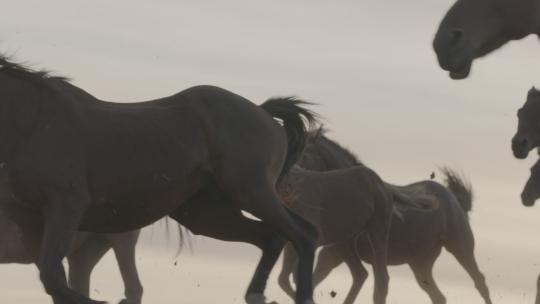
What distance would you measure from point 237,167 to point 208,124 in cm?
30

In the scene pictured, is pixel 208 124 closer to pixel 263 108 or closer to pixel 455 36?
pixel 263 108

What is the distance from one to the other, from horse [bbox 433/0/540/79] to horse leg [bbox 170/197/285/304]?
6.21ft

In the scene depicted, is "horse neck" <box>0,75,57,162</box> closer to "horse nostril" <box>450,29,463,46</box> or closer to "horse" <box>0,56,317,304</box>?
"horse" <box>0,56,317,304</box>

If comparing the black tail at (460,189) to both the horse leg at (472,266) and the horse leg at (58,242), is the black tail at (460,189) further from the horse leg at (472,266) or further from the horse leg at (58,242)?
the horse leg at (58,242)

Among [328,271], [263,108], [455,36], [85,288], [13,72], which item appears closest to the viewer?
[455,36]

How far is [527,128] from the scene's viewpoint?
609 inches

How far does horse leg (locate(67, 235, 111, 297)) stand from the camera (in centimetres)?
1489

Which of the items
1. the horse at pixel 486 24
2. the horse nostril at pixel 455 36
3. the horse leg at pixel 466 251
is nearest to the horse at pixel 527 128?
the horse leg at pixel 466 251

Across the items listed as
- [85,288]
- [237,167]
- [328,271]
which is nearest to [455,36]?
[237,167]

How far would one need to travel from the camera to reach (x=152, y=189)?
10.6 meters

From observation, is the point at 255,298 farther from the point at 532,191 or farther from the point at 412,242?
the point at 412,242

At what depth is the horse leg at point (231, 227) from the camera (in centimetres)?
1116

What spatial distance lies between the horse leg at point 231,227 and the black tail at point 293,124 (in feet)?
1.32

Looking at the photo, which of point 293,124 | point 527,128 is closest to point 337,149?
point 527,128
